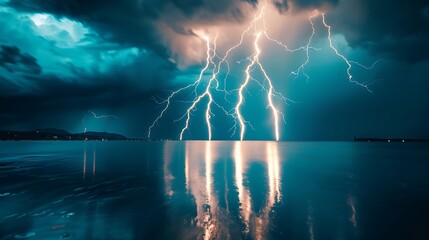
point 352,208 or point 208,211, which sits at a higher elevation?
point 208,211

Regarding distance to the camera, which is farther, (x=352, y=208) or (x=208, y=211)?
(x=352, y=208)

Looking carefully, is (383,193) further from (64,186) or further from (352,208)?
(64,186)

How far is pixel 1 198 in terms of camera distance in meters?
10.0

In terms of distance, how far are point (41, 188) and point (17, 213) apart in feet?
14.8

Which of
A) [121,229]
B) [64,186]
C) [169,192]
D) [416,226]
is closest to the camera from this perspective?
[121,229]

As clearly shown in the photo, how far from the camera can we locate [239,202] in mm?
9859

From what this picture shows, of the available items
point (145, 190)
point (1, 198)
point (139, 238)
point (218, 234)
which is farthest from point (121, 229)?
point (1, 198)

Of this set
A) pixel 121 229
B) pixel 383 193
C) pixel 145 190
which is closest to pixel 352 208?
pixel 383 193

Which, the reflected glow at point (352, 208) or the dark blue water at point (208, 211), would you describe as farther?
the reflected glow at point (352, 208)

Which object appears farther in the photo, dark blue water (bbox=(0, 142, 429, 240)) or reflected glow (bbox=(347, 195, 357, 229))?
reflected glow (bbox=(347, 195, 357, 229))

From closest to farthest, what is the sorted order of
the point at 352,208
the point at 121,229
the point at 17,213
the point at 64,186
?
the point at 121,229 < the point at 17,213 < the point at 352,208 < the point at 64,186

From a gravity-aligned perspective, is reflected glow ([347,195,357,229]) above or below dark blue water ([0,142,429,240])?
below

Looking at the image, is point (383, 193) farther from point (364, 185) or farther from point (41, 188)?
point (41, 188)

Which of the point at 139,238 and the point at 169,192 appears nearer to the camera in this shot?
the point at 139,238
